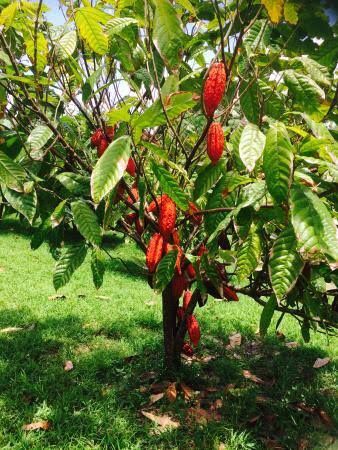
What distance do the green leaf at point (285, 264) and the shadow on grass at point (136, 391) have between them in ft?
3.76

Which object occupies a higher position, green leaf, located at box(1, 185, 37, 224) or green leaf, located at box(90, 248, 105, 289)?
green leaf, located at box(1, 185, 37, 224)

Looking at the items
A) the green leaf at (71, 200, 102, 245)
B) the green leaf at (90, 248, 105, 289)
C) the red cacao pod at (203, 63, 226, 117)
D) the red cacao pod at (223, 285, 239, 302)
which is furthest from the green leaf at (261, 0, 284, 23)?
the red cacao pod at (223, 285, 239, 302)

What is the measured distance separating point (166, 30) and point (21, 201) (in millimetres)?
609

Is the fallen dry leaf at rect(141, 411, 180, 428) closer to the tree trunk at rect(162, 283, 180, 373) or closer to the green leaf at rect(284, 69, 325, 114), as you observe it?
the tree trunk at rect(162, 283, 180, 373)

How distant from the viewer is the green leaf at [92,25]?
3.98ft

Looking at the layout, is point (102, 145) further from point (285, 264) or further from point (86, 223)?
point (285, 264)

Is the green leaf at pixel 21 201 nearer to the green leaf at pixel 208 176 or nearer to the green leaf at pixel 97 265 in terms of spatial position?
the green leaf at pixel 97 265

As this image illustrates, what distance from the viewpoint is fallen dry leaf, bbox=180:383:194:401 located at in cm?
210

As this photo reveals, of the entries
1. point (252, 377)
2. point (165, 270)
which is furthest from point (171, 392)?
point (165, 270)

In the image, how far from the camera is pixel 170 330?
7.17 feet

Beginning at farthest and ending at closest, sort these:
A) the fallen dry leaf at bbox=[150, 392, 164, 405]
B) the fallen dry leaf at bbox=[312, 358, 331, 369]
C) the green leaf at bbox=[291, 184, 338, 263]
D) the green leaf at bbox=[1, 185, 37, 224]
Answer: the fallen dry leaf at bbox=[312, 358, 331, 369], the fallen dry leaf at bbox=[150, 392, 164, 405], the green leaf at bbox=[1, 185, 37, 224], the green leaf at bbox=[291, 184, 338, 263]

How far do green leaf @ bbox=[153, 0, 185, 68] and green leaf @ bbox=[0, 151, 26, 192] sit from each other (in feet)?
1.61

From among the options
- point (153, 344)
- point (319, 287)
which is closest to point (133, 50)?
point (319, 287)

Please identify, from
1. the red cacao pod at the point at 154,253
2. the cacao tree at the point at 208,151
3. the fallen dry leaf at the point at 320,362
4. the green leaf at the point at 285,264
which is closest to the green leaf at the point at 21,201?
the cacao tree at the point at 208,151
